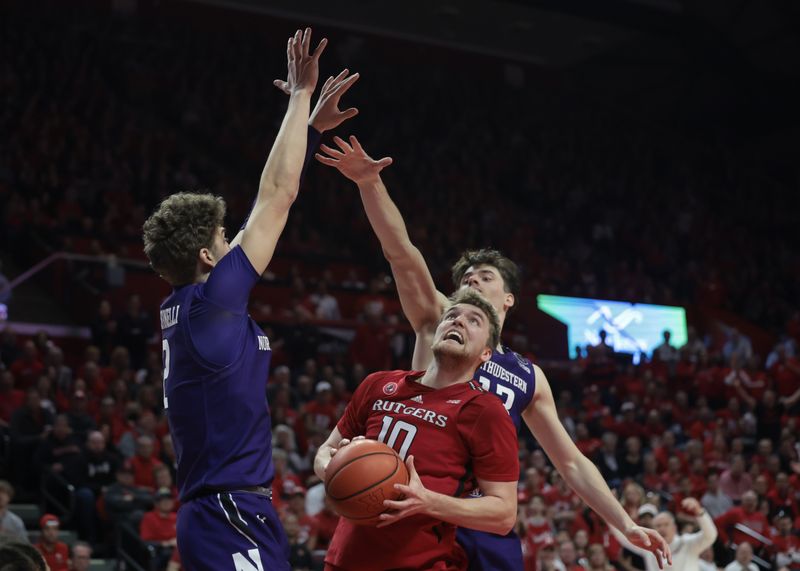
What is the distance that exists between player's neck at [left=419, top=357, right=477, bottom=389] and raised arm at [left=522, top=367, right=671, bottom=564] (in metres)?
0.94

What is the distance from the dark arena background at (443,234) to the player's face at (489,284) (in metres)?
5.49

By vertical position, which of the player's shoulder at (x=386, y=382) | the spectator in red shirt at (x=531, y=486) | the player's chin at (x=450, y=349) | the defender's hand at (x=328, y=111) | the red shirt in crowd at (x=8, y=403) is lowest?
the spectator in red shirt at (x=531, y=486)

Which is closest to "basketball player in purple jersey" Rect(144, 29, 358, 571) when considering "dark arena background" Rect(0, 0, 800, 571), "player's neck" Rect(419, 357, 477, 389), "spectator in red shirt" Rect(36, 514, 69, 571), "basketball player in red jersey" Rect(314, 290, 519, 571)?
"basketball player in red jersey" Rect(314, 290, 519, 571)

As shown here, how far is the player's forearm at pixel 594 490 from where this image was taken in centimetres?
480

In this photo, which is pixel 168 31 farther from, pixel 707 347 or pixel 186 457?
pixel 186 457

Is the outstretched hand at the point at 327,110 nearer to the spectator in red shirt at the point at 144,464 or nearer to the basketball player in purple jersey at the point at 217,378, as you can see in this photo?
the basketball player in purple jersey at the point at 217,378

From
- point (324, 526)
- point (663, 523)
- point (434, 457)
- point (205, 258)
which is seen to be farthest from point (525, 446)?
point (205, 258)

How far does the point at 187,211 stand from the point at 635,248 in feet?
73.8

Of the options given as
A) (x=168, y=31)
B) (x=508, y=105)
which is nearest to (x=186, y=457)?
(x=168, y=31)

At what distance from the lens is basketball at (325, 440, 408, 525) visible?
12.0 ft

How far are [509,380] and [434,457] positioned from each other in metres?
1.07

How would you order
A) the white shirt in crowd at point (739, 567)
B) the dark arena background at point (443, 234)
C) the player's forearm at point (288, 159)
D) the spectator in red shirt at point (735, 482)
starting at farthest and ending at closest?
the spectator in red shirt at point (735, 482)
the dark arena background at point (443, 234)
the white shirt in crowd at point (739, 567)
the player's forearm at point (288, 159)

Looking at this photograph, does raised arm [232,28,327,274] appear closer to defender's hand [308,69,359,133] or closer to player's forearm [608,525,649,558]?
defender's hand [308,69,359,133]

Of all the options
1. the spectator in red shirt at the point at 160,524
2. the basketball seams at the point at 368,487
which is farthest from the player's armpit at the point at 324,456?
the spectator in red shirt at the point at 160,524
